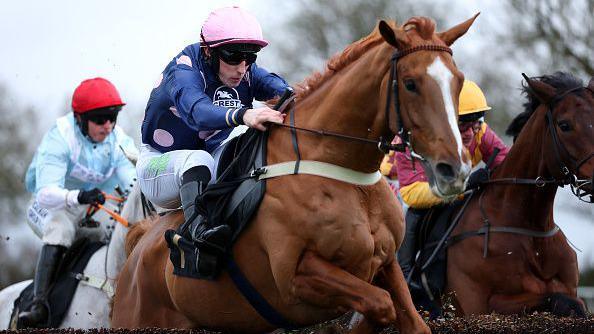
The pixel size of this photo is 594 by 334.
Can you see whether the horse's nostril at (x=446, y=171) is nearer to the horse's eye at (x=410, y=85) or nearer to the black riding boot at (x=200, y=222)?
the horse's eye at (x=410, y=85)

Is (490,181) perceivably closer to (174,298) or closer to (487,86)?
(174,298)

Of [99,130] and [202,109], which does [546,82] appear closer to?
[202,109]

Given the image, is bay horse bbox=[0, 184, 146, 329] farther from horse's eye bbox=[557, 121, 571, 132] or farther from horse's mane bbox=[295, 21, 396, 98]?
horse's eye bbox=[557, 121, 571, 132]

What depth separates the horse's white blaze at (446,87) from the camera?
490 centimetres

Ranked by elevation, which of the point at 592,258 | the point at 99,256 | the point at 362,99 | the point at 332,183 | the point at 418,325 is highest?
the point at 362,99

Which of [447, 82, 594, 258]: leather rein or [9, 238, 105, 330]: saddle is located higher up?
[447, 82, 594, 258]: leather rein

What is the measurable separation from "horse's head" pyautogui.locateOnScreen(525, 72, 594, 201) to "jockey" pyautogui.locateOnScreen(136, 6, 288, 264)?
2.27 m

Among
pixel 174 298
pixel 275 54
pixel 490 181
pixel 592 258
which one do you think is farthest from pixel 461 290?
pixel 275 54

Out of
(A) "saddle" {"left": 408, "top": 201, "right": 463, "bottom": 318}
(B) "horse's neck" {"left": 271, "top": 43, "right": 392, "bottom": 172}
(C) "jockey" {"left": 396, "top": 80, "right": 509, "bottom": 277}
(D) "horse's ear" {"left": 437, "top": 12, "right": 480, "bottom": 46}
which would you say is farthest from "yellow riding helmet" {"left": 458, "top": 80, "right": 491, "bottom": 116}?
(D) "horse's ear" {"left": 437, "top": 12, "right": 480, "bottom": 46}

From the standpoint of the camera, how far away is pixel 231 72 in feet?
20.4

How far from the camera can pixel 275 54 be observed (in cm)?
2670

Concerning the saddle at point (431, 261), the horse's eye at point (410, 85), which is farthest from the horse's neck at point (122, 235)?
the horse's eye at point (410, 85)

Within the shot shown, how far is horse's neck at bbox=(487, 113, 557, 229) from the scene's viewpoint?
7832 mm

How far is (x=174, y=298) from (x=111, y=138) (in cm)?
382
